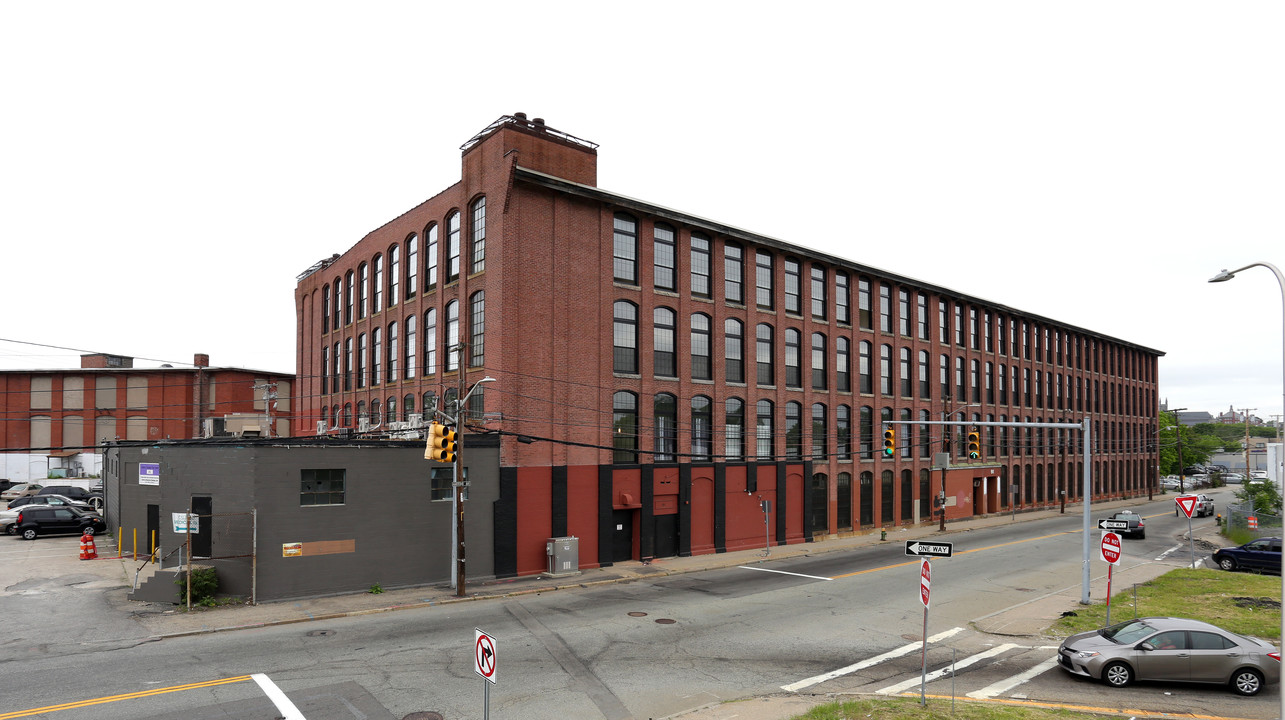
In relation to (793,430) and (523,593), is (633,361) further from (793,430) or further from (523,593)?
(793,430)

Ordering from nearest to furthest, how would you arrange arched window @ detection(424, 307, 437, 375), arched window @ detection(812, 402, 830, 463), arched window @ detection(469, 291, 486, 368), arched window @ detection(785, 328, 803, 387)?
arched window @ detection(469, 291, 486, 368) < arched window @ detection(424, 307, 437, 375) < arched window @ detection(785, 328, 803, 387) < arched window @ detection(812, 402, 830, 463)

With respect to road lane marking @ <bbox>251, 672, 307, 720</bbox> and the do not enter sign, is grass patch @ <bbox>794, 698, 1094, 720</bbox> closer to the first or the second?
road lane marking @ <bbox>251, 672, 307, 720</bbox>

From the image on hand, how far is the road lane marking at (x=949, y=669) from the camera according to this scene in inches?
588

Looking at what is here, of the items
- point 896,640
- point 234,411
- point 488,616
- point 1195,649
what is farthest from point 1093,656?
point 234,411

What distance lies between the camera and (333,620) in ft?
68.0

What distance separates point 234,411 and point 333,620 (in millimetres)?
48219

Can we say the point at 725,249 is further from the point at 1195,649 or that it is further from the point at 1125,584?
the point at 1195,649

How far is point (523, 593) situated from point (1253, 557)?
31295 mm

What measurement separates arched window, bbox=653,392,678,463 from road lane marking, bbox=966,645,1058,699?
18.7 metres

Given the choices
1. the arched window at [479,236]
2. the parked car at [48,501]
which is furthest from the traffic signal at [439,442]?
the parked car at [48,501]

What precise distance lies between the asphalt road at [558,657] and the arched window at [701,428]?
9.53 m

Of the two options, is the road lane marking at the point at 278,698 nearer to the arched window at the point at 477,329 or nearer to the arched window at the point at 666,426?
the arched window at the point at 477,329

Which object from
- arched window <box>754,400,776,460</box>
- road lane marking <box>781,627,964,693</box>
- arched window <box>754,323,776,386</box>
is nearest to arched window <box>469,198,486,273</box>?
arched window <box>754,323,776,386</box>

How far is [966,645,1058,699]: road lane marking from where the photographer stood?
1481cm
